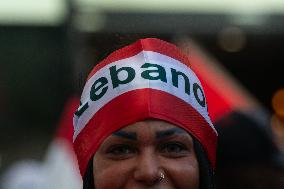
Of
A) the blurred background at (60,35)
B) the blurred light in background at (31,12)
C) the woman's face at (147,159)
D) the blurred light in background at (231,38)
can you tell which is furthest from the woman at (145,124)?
the blurred light in background at (231,38)

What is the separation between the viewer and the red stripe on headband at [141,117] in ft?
7.59

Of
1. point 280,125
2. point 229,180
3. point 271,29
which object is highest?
point 271,29

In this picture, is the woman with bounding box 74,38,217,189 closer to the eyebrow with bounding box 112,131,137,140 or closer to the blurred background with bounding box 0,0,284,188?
the eyebrow with bounding box 112,131,137,140

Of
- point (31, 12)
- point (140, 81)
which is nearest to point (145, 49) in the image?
point (140, 81)

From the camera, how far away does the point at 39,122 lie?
973cm

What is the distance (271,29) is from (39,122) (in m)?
2.88

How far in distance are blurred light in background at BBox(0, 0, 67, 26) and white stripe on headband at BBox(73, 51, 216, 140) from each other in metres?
7.34

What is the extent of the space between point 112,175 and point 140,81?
288 millimetres

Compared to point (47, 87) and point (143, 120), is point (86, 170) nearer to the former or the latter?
point (143, 120)

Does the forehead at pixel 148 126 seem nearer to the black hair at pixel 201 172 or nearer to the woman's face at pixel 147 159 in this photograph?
the woman's face at pixel 147 159

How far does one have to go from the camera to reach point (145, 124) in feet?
7.56

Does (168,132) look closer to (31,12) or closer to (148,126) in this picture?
(148,126)

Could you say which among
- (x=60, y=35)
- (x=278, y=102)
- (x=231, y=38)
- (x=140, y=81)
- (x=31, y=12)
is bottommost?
(x=140, y=81)

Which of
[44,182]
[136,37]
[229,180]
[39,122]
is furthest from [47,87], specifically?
[136,37]
